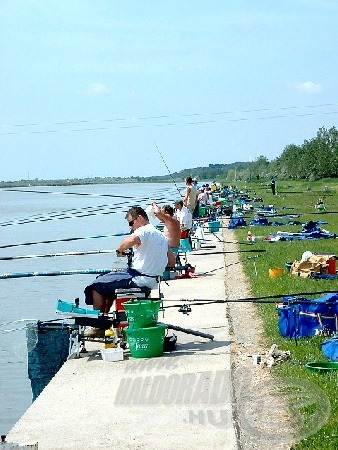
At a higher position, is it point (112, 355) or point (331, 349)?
point (331, 349)

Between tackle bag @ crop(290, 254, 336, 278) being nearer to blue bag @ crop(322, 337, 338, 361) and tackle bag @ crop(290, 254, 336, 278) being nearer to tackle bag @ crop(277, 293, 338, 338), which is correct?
tackle bag @ crop(277, 293, 338, 338)

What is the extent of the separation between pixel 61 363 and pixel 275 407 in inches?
139

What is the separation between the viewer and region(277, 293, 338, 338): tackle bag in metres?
9.66

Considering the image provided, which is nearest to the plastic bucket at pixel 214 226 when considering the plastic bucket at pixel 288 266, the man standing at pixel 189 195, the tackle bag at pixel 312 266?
the man standing at pixel 189 195

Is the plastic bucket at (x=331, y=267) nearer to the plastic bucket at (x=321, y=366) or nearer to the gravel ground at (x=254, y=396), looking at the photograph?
the gravel ground at (x=254, y=396)

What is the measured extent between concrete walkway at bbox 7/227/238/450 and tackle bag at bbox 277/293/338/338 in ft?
2.36

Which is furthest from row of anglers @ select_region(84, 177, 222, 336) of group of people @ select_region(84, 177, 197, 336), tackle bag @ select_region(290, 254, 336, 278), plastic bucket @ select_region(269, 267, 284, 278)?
plastic bucket @ select_region(269, 267, 284, 278)

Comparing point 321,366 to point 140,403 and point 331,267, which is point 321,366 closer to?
point 140,403

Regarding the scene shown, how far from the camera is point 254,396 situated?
7.88 metres

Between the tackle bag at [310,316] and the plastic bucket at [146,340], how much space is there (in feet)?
4.13

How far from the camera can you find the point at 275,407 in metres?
7.43

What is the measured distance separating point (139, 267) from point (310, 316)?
192 cm

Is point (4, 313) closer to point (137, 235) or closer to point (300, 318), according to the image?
point (137, 235)

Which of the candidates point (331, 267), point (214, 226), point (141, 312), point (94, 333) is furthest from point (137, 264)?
point (214, 226)
